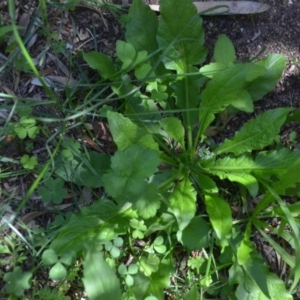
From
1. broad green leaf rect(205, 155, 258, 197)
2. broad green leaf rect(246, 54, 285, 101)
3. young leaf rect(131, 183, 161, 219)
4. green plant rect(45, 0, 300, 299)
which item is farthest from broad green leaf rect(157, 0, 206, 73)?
young leaf rect(131, 183, 161, 219)

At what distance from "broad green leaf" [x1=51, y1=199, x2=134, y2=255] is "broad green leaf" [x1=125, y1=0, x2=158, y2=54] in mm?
612

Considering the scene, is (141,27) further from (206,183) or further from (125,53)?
(206,183)

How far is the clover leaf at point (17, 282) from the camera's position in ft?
4.65

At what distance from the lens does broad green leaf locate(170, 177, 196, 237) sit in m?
1.65

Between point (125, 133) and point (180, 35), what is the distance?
0.46 meters

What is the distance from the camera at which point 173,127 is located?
1.75 meters

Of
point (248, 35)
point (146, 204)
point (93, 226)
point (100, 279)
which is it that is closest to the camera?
point (100, 279)

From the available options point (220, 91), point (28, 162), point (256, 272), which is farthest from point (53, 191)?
point (256, 272)

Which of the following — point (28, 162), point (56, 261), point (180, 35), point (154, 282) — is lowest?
point (154, 282)

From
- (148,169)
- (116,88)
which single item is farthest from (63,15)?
(148,169)

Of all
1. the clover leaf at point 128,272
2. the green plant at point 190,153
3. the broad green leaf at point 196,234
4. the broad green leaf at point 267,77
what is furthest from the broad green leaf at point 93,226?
the broad green leaf at point 267,77

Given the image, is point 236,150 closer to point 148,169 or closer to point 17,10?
point 148,169

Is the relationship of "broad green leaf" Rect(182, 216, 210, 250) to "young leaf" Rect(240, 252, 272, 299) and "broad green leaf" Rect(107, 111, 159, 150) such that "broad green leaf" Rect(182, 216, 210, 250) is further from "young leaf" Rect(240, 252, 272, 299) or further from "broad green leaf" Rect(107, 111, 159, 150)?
"broad green leaf" Rect(107, 111, 159, 150)

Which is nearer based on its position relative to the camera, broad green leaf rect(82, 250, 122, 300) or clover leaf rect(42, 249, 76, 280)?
broad green leaf rect(82, 250, 122, 300)
